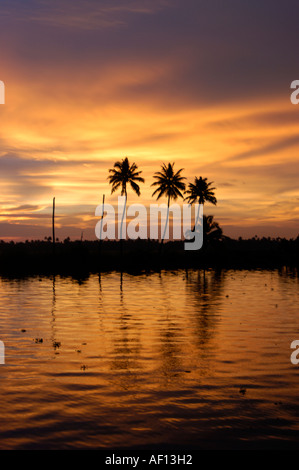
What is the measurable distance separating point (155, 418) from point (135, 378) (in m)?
3.07

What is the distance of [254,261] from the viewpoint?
375 feet

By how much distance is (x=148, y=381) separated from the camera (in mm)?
12281

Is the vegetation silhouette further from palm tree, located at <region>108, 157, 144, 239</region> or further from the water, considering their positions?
the water

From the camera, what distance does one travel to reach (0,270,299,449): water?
8.71 meters

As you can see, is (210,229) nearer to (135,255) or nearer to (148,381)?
(135,255)

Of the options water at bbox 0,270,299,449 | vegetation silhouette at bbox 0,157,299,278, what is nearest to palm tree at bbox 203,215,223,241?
vegetation silhouette at bbox 0,157,299,278

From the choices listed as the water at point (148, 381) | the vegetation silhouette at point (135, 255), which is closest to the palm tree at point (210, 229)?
the vegetation silhouette at point (135, 255)

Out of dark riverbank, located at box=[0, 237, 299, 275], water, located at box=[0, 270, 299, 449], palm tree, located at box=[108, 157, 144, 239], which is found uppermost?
palm tree, located at box=[108, 157, 144, 239]

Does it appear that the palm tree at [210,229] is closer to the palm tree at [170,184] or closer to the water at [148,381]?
the palm tree at [170,184]

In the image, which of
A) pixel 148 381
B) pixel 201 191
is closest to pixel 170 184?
pixel 201 191

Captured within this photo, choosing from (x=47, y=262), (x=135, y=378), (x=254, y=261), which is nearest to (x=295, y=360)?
(x=135, y=378)

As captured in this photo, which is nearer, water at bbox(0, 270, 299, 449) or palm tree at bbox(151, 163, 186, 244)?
water at bbox(0, 270, 299, 449)

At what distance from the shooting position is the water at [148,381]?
8711mm
